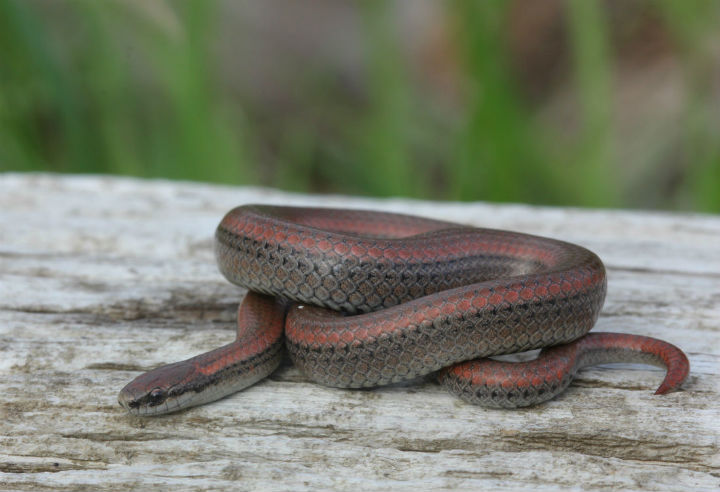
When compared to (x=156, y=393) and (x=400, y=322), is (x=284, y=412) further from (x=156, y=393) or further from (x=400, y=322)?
(x=400, y=322)

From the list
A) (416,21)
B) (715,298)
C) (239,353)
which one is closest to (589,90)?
(715,298)

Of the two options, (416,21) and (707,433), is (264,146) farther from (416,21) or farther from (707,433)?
(707,433)

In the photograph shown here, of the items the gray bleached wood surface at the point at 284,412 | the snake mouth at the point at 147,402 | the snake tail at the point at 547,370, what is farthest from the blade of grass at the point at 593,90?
the snake mouth at the point at 147,402

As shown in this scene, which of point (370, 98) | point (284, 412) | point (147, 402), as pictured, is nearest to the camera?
point (147, 402)

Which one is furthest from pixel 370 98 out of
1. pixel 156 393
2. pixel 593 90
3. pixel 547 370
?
pixel 156 393

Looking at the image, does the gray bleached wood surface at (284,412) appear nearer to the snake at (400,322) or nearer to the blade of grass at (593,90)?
the snake at (400,322)

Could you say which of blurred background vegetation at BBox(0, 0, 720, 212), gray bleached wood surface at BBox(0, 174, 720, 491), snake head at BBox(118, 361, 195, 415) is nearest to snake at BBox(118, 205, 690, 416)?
snake head at BBox(118, 361, 195, 415)

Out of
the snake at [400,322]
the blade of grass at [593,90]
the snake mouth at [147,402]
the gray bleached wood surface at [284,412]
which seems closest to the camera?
the gray bleached wood surface at [284,412]
